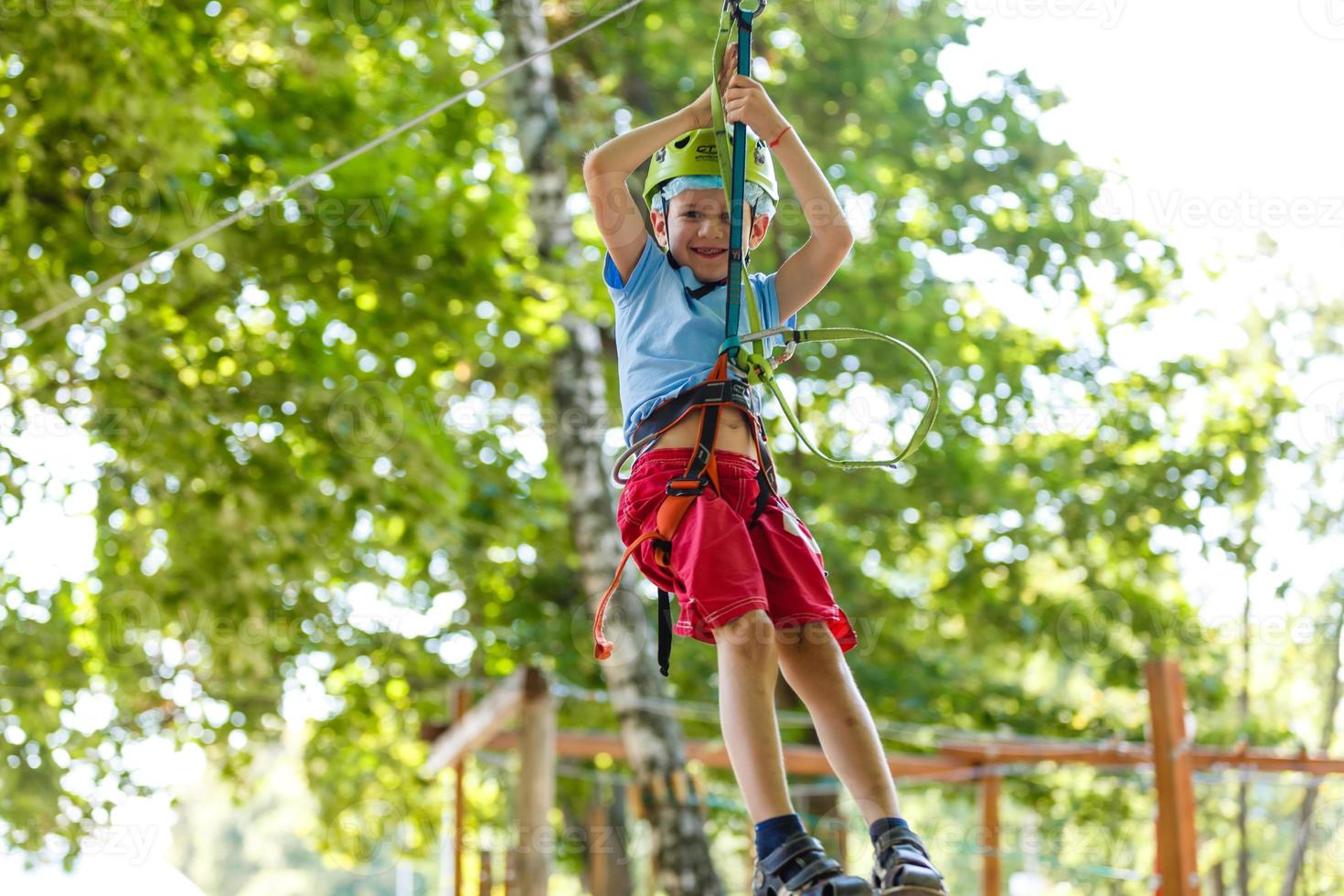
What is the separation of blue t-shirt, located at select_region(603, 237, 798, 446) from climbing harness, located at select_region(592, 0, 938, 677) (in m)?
0.02

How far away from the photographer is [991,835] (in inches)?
340

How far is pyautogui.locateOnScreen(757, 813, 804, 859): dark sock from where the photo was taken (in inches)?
86.3

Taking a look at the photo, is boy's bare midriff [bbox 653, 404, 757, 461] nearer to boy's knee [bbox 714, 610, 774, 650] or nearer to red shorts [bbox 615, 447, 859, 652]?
red shorts [bbox 615, 447, 859, 652]

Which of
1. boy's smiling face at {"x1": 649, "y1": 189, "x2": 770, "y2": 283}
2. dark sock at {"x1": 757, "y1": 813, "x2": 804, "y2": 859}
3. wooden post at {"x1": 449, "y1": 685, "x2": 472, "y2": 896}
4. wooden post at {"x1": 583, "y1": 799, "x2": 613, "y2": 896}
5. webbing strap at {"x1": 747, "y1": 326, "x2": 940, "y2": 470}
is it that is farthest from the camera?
wooden post at {"x1": 583, "y1": 799, "x2": 613, "y2": 896}

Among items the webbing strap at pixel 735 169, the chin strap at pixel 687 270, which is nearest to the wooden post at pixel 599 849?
the chin strap at pixel 687 270

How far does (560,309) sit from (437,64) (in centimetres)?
182

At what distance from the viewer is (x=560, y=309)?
7.21 m

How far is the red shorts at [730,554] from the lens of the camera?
228 centimetres

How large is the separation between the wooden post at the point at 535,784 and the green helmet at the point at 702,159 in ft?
13.7

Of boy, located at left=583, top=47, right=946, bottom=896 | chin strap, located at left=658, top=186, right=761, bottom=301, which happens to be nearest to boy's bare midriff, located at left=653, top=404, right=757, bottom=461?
boy, located at left=583, top=47, right=946, bottom=896

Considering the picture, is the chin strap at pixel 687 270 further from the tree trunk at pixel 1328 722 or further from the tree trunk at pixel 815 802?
the tree trunk at pixel 1328 722

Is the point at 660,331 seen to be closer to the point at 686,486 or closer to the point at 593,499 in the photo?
the point at 686,486

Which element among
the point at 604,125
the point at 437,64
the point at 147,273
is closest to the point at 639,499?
the point at 147,273

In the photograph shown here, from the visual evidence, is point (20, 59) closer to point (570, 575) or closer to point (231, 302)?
point (231, 302)
